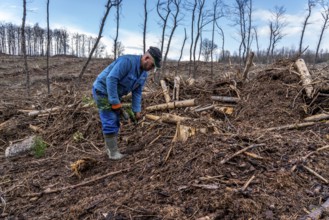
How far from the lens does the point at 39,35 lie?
63.5 metres

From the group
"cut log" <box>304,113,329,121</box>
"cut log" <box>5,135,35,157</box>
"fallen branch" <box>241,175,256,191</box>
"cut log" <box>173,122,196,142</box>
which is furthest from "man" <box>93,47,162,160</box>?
"cut log" <box>304,113,329,121</box>

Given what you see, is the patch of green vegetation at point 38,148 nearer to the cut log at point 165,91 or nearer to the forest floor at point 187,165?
the forest floor at point 187,165

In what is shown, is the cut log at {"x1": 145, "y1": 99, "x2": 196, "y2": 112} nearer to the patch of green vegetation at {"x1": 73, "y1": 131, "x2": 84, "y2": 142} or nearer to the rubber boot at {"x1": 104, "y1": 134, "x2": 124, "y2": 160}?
the patch of green vegetation at {"x1": 73, "y1": 131, "x2": 84, "y2": 142}

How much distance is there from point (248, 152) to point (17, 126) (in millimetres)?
5933

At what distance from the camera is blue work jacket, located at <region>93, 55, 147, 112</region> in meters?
4.36

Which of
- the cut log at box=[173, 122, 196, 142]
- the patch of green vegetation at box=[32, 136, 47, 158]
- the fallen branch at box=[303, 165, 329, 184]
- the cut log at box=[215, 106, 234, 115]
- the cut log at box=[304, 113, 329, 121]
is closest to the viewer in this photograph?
the fallen branch at box=[303, 165, 329, 184]

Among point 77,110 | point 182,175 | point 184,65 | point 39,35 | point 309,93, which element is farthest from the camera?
point 39,35

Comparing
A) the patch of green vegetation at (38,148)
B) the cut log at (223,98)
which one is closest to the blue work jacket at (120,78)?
the patch of green vegetation at (38,148)

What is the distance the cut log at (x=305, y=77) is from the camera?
665 centimetres

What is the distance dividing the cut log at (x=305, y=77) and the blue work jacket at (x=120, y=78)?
3.91 metres

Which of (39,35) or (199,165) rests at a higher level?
(39,35)

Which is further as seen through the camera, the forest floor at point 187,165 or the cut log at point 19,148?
the cut log at point 19,148

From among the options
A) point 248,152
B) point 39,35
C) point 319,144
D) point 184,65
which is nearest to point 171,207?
point 248,152

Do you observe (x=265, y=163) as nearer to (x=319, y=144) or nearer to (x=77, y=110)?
(x=319, y=144)
